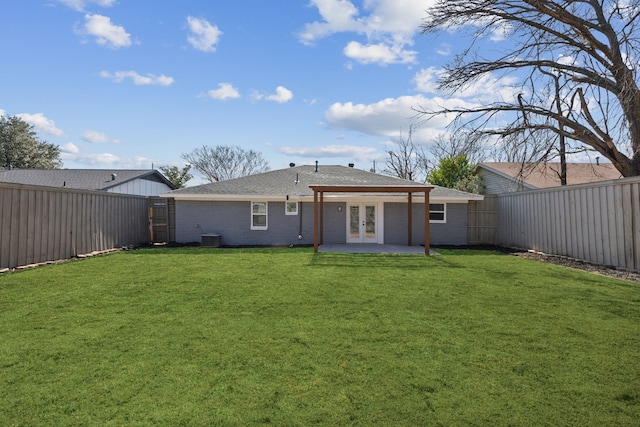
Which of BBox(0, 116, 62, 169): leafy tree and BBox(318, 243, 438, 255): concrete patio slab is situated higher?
BBox(0, 116, 62, 169): leafy tree

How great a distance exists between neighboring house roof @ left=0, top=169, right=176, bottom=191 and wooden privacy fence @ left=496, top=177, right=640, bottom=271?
73.3ft

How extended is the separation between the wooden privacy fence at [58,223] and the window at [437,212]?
1230cm

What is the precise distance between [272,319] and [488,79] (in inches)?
455

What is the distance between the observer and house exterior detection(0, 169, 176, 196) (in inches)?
919

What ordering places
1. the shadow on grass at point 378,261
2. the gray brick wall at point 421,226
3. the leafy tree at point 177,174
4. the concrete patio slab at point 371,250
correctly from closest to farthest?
1. the shadow on grass at point 378,261
2. the concrete patio slab at point 371,250
3. the gray brick wall at point 421,226
4. the leafy tree at point 177,174

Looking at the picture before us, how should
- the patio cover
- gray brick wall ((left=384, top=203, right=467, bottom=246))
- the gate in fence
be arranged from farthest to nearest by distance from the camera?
the gate in fence, gray brick wall ((left=384, top=203, right=467, bottom=246)), the patio cover

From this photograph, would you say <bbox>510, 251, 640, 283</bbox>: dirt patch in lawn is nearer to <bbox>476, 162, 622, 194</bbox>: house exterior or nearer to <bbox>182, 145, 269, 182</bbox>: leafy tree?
<bbox>476, 162, 622, 194</bbox>: house exterior

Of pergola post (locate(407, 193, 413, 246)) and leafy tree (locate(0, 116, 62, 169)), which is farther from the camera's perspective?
leafy tree (locate(0, 116, 62, 169))

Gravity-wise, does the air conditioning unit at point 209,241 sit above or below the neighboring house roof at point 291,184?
below

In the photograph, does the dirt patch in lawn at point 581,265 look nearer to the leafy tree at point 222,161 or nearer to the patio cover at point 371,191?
the patio cover at point 371,191

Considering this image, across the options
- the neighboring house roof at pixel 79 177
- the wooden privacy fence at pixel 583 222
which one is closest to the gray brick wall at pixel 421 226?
the wooden privacy fence at pixel 583 222

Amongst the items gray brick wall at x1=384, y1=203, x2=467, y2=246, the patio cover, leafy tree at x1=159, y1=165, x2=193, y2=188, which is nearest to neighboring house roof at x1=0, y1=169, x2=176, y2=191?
leafy tree at x1=159, y1=165, x2=193, y2=188

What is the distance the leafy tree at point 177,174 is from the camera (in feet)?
120

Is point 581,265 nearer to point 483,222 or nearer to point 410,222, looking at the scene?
point 483,222
